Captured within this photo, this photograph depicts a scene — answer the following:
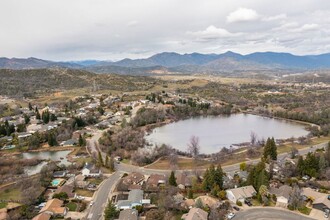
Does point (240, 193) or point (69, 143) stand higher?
point (240, 193)

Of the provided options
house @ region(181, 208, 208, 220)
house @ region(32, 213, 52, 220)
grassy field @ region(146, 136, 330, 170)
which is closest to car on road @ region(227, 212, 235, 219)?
house @ region(181, 208, 208, 220)

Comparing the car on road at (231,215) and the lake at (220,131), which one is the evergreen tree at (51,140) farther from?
the car on road at (231,215)

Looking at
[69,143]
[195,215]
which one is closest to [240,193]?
[195,215]

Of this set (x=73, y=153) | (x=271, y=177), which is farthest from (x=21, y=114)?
(x=271, y=177)

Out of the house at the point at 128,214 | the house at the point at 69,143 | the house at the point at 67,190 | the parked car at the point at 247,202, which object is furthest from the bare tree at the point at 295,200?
the house at the point at 69,143

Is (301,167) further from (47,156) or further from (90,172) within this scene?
(47,156)

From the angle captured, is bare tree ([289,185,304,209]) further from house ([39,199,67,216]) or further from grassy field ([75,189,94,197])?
house ([39,199,67,216])
